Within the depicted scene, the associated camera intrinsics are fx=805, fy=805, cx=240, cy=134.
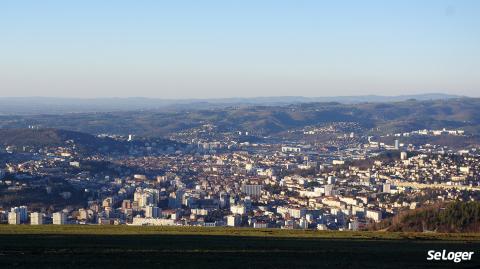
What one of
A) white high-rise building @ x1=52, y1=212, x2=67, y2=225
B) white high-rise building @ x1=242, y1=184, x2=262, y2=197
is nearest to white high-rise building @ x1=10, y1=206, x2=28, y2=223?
white high-rise building @ x1=52, y1=212, x2=67, y2=225

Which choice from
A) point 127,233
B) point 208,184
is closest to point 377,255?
point 127,233

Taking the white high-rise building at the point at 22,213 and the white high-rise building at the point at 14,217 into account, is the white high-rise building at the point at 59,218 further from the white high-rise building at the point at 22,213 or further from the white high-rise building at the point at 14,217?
the white high-rise building at the point at 14,217

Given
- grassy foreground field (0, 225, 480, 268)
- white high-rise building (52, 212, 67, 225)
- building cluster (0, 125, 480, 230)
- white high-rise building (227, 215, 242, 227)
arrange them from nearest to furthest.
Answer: grassy foreground field (0, 225, 480, 268), white high-rise building (52, 212, 67, 225), white high-rise building (227, 215, 242, 227), building cluster (0, 125, 480, 230)

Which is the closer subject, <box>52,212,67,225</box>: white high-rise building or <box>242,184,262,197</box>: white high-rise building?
<box>52,212,67,225</box>: white high-rise building

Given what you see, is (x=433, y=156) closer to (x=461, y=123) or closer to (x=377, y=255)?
(x=377, y=255)
